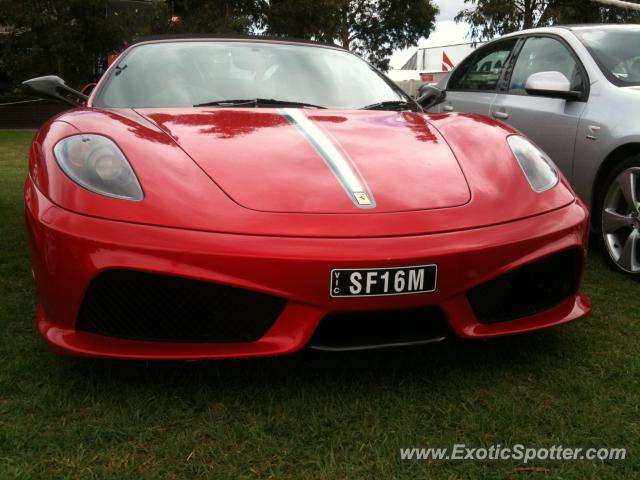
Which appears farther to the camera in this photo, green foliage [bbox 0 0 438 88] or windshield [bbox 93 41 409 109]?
green foliage [bbox 0 0 438 88]

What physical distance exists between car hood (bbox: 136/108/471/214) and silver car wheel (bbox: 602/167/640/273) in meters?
1.24

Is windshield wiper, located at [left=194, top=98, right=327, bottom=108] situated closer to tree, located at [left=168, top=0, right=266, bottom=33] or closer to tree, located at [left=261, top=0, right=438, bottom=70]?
tree, located at [left=168, top=0, right=266, bottom=33]

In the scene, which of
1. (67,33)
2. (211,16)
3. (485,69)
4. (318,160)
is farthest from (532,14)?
(318,160)

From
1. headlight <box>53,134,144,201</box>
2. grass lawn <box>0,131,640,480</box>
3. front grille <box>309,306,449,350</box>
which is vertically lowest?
grass lawn <box>0,131,640,480</box>

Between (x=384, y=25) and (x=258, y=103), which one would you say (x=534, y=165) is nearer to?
(x=258, y=103)

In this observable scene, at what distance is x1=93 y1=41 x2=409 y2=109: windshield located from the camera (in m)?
2.82

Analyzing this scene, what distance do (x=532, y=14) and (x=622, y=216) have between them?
18.0 meters

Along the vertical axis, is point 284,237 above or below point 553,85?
below

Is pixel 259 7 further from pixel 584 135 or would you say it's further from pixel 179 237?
pixel 179 237

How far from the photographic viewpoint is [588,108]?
3.61 m

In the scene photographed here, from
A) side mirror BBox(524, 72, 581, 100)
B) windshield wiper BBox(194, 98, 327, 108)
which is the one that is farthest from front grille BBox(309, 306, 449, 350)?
side mirror BBox(524, 72, 581, 100)

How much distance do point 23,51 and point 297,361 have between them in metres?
19.1

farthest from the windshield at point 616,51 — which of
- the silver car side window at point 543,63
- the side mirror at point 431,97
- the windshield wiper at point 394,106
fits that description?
the windshield wiper at point 394,106

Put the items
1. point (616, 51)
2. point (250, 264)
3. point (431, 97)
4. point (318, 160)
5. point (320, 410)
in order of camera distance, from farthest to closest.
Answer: point (616, 51) → point (431, 97) → point (318, 160) → point (320, 410) → point (250, 264)
